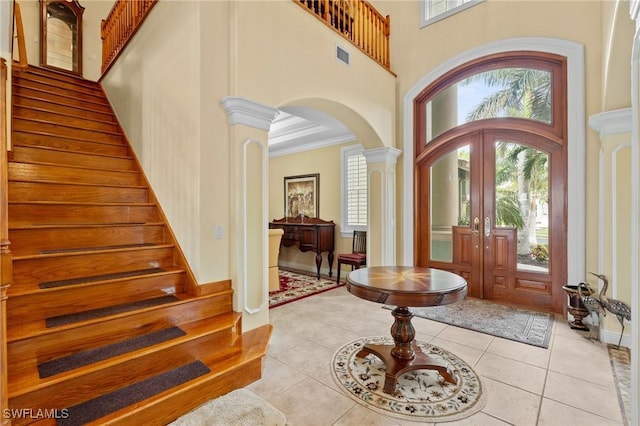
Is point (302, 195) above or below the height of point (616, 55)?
below

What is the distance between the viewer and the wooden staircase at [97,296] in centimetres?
173

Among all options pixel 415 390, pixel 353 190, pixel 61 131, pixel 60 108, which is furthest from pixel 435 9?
pixel 60 108

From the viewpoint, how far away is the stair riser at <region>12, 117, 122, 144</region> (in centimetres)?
346

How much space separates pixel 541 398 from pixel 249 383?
80.3 inches

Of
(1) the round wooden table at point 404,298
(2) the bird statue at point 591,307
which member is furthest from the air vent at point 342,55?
(2) the bird statue at point 591,307

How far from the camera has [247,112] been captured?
273 centimetres

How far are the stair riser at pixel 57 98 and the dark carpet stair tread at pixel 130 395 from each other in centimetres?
423

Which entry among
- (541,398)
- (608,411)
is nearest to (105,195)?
(541,398)

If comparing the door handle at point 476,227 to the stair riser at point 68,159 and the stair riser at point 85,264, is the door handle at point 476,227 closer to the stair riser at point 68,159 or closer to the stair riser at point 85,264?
the stair riser at point 85,264

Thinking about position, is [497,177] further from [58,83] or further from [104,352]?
[58,83]

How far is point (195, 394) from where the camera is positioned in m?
1.92

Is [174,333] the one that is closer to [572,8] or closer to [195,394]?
[195,394]

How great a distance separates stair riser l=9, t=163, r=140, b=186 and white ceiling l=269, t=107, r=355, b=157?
8.84 ft

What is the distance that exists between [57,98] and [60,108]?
388mm
